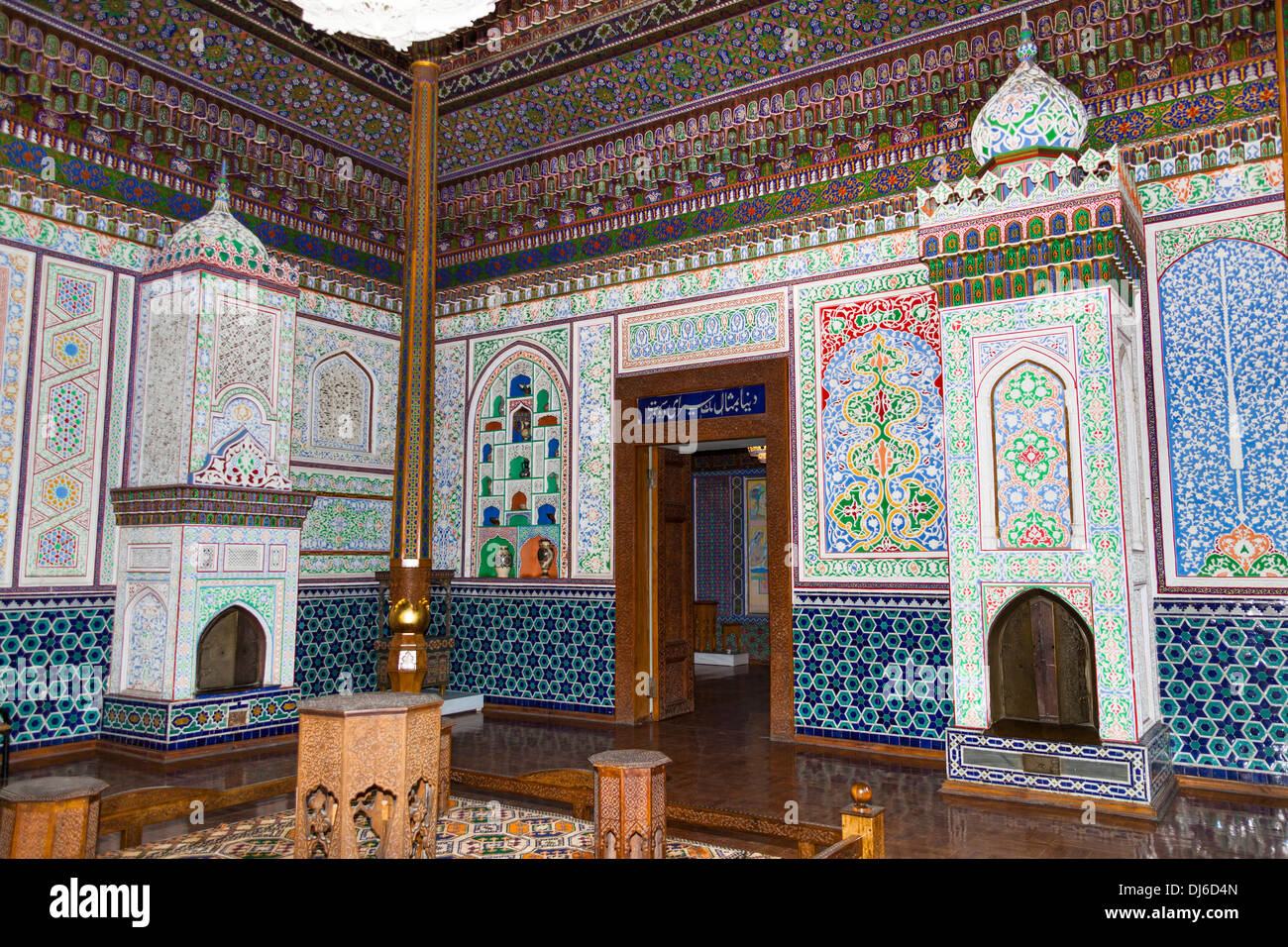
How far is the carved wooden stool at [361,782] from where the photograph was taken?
2.86 metres

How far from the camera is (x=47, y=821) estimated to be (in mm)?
2590

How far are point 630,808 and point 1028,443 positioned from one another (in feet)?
9.05

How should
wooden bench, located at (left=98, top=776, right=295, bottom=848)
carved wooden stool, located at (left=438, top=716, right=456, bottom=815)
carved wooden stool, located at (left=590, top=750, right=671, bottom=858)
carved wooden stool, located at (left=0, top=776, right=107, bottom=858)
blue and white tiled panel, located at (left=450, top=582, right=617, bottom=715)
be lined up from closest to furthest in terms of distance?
carved wooden stool, located at (left=0, top=776, right=107, bottom=858) → carved wooden stool, located at (left=590, top=750, right=671, bottom=858) → wooden bench, located at (left=98, top=776, right=295, bottom=848) → carved wooden stool, located at (left=438, top=716, right=456, bottom=815) → blue and white tiled panel, located at (left=450, top=582, right=617, bottom=715)

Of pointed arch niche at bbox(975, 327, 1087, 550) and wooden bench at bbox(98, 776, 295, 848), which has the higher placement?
pointed arch niche at bbox(975, 327, 1087, 550)

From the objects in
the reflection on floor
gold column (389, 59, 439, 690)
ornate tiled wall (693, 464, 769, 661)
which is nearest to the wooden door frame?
the reflection on floor

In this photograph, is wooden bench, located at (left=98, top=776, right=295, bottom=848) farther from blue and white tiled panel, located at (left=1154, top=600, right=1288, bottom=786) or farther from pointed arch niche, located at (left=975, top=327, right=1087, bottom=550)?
blue and white tiled panel, located at (left=1154, top=600, right=1288, bottom=786)

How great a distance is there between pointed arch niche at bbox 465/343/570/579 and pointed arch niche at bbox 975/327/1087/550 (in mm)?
3311

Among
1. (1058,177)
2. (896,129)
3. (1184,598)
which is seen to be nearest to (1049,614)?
(1184,598)

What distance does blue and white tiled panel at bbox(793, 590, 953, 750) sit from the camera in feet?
17.7

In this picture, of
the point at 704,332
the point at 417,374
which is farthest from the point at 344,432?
the point at 704,332

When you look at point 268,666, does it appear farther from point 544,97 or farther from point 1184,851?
point 1184,851

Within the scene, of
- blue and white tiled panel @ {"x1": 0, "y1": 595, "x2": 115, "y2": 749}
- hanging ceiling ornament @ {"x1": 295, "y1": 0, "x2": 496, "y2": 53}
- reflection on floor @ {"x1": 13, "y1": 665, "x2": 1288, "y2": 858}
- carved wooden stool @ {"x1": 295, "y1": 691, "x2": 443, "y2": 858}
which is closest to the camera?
carved wooden stool @ {"x1": 295, "y1": 691, "x2": 443, "y2": 858}

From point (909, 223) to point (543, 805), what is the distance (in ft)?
13.2

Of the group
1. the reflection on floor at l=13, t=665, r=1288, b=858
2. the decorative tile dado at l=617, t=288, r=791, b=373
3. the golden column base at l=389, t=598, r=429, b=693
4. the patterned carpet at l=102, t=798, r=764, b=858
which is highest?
the decorative tile dado at l=617, t=288, r=791, b=373
